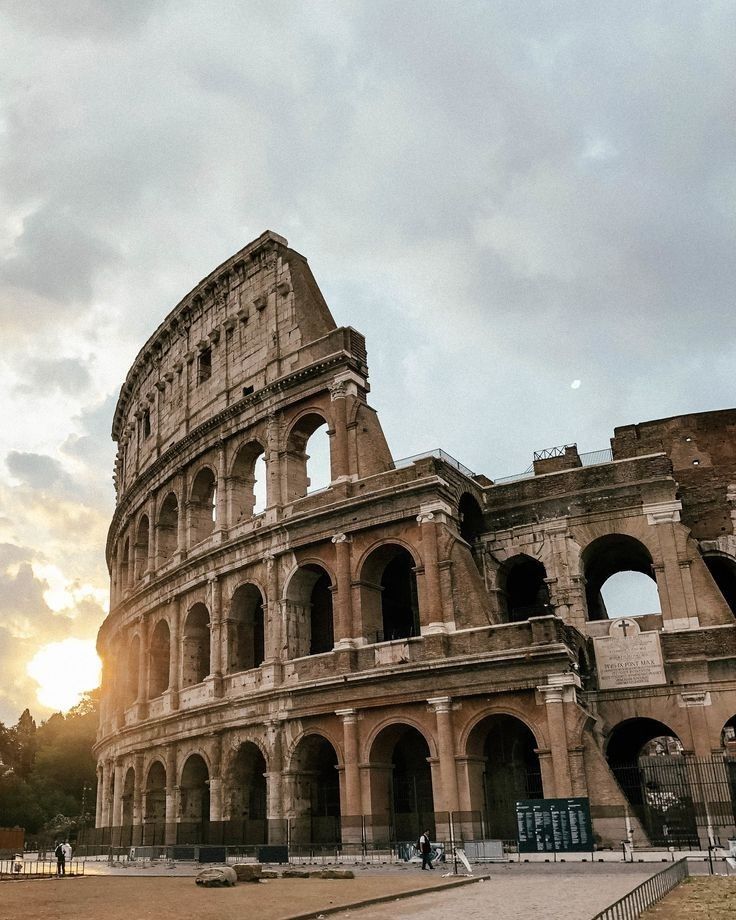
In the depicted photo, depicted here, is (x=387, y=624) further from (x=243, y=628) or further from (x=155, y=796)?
(x=155, y=796)

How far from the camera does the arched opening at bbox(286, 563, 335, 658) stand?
24891 millimetres

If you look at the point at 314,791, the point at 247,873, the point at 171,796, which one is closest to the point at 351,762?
the point at 314,791

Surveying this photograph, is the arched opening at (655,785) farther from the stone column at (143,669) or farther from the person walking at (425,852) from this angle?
the stone column at (143,669)

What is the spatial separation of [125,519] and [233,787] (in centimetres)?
1451

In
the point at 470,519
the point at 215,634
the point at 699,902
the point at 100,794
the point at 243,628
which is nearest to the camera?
the point at 699,902

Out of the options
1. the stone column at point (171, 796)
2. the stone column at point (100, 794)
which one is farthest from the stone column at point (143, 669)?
the stone column at point (100, 794)

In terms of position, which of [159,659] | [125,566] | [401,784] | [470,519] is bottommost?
[401,784]

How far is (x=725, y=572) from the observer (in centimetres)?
2645

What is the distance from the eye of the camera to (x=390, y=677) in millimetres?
21953

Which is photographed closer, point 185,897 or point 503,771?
point 185,897

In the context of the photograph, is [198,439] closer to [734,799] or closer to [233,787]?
[233,787]

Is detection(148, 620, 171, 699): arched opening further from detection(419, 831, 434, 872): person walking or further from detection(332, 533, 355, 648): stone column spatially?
detection(419, 831, 434, 872): person walking

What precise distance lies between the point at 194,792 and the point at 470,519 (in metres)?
12.1

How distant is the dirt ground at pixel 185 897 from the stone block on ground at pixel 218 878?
0.23 meters
